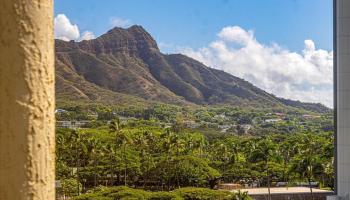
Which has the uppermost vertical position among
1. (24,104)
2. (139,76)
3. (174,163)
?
(139,76)

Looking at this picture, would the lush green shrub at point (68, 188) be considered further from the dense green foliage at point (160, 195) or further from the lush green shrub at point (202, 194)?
the lush green shrub at point (202, 194)

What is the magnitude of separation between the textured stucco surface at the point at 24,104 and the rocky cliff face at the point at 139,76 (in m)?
66.6

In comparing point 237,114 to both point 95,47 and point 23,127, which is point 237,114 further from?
point 23,127

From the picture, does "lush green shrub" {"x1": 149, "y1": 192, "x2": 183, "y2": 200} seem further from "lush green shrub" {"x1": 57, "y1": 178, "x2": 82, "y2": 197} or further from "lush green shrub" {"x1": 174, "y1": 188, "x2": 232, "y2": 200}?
"lush green shrub" {"x1": 57, "y1": 178, "x2": 82, "y2": 197}

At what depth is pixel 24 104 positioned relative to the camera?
576mm

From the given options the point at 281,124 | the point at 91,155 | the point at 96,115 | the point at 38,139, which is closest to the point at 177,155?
the point at 91,155

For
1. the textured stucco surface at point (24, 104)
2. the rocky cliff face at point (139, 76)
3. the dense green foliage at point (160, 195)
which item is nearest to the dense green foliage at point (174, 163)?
the dense green foliage at point (160, 195)

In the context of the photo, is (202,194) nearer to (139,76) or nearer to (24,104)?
(24,104)

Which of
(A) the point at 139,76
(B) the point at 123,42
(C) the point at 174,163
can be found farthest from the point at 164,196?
(B) the point at 123,42

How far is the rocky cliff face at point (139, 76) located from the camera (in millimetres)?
74250

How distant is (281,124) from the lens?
62.7 metres

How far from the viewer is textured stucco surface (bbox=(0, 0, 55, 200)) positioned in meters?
0.57

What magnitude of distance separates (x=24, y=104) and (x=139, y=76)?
81.7 meters

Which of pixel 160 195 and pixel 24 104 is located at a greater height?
pixel 24 104
